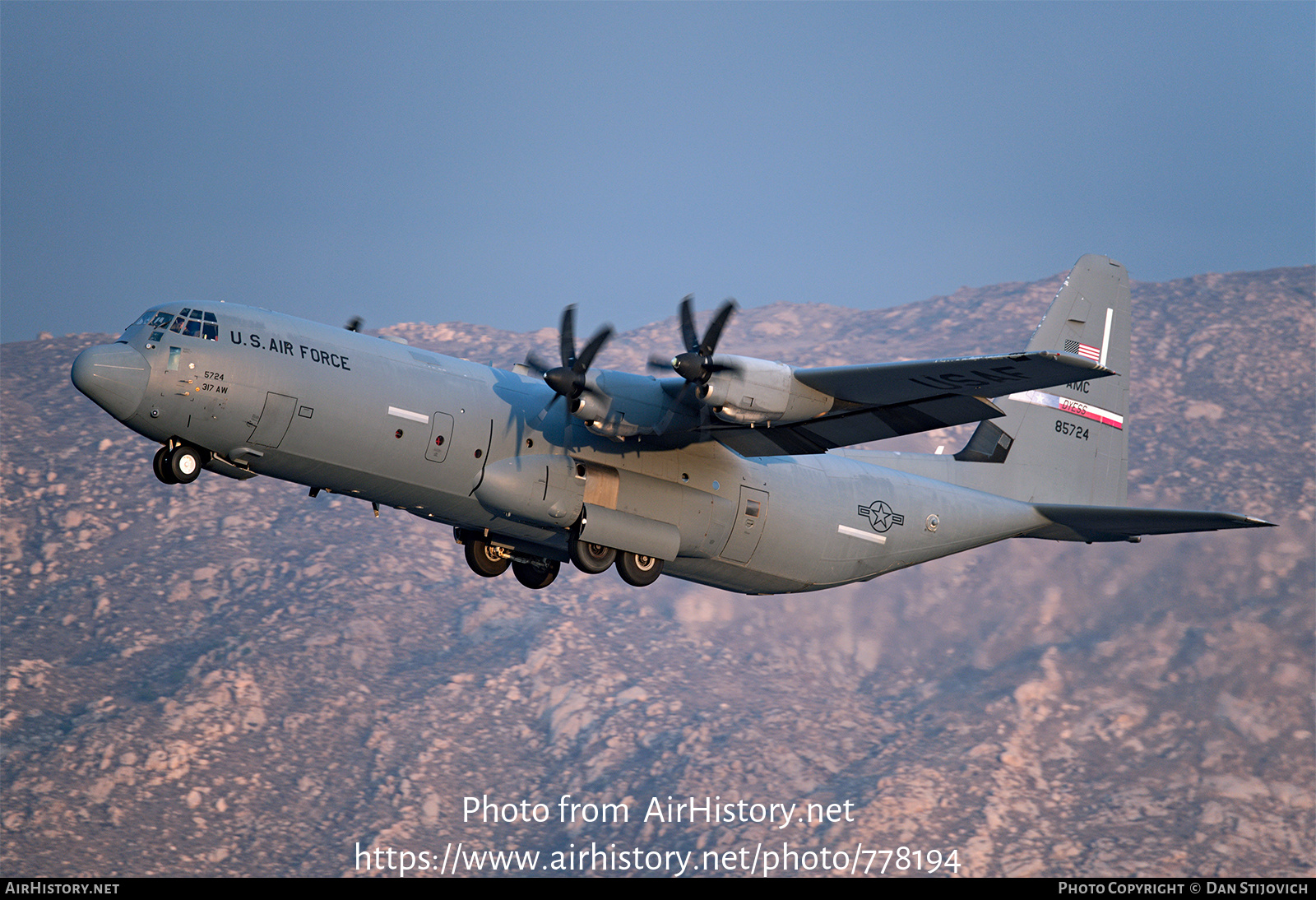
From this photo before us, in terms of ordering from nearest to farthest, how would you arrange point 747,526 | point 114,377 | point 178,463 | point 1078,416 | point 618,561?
1. point 114,377
2. point 178,463
3. point 618,561
4. point 747,526
5. point 1078,416

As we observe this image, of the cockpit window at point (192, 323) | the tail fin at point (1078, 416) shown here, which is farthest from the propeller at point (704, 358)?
the tail fin at point (1078, 416)

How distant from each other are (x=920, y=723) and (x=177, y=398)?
219ft

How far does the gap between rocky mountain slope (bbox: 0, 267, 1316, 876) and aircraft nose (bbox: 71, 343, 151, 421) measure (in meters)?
56.5

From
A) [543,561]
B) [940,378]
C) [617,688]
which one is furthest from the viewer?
[617,688]

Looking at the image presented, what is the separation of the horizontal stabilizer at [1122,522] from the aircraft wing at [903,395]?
355cm

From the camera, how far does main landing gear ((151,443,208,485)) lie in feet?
58.3

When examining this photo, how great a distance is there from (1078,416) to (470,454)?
14.5 metres

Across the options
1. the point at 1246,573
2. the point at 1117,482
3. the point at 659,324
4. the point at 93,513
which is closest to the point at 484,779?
the point at 93,513

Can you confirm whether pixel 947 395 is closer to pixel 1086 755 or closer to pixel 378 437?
pixel 378 437

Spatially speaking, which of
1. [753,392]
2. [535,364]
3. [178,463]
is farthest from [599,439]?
[178,463]

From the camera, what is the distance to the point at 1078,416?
89.1 ft

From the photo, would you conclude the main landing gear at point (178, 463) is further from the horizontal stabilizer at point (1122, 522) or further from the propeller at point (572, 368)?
the horizontal stabilizer at point (1122, 522)

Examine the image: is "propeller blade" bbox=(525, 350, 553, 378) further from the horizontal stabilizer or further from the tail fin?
the horizontal stabilizer

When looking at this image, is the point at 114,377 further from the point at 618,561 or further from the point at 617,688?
the point at 617,688
